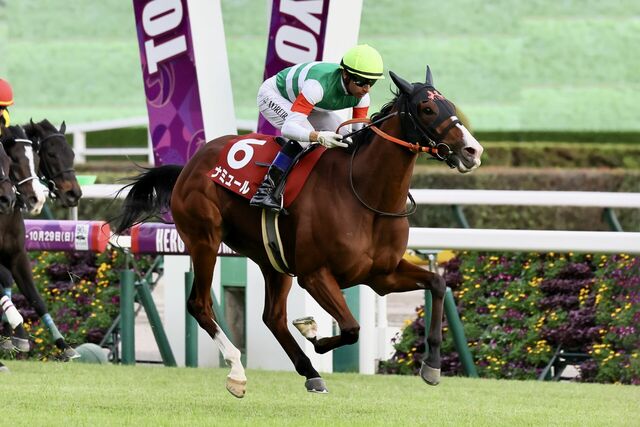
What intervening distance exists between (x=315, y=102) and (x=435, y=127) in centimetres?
66

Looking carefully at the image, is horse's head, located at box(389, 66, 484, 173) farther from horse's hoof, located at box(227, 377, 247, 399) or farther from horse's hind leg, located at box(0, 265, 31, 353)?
horse's hind leg, located at box(0, 265, 31, 353)

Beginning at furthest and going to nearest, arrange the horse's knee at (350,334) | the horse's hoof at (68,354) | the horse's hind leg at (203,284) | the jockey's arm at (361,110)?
the horse's hoof at (68,354) < the horse's hind leg at (203,284) < the jockey's arm at (361,110) < the horse's knee at (350,334)

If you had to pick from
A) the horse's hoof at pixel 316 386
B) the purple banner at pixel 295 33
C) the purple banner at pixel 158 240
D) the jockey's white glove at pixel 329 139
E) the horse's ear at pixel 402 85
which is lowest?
the horse's hoof at pixel 316 386

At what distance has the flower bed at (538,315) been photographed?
8227 mm

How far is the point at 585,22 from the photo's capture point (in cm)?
2067

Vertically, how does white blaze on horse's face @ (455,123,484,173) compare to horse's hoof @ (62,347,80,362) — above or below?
above

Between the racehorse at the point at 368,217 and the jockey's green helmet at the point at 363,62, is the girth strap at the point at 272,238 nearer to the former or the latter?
the racehorse at the point at 368,217

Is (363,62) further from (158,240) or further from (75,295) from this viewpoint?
(75,295)

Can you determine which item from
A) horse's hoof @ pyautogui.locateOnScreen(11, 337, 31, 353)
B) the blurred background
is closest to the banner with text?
horse's hoof @ pyautogui.locateOnScreen(11, 337, 31, 353)

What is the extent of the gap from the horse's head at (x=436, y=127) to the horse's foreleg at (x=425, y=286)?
56 cm

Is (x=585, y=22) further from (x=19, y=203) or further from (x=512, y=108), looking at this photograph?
(x=19, y=203)

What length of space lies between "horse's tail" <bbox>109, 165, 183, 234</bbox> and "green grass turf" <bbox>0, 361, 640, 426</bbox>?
87 cm

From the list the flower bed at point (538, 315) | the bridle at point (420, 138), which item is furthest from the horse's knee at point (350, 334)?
the flower bed at point (538, 315)

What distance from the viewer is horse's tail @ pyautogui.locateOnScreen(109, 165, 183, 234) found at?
7.54 meters
